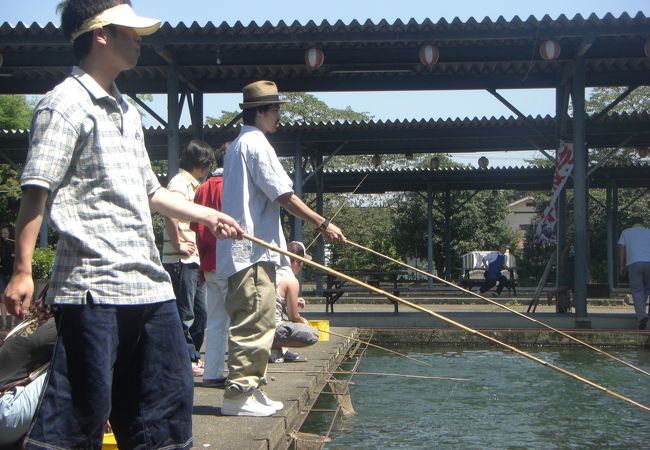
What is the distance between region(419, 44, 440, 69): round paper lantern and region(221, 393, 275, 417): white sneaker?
6.92m

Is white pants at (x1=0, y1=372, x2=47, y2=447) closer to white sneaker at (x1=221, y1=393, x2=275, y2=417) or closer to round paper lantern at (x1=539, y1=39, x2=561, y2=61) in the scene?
white sneaker at (x1=221, y1=393, x2=275, y2=417)

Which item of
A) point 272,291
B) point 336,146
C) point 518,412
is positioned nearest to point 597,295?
point 336,146

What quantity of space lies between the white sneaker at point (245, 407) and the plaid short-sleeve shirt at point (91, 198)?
5.64ft

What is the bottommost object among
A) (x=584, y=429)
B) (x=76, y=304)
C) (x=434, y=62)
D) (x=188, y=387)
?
(x=584, y=429)

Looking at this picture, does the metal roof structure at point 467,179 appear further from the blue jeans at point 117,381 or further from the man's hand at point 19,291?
the man's hand at point 19,291

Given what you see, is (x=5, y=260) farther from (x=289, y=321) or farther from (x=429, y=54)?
(x=289, y=321)

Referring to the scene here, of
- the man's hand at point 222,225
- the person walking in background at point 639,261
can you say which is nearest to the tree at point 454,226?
the person walking in background at point 639,261

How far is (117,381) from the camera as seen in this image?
8.47 ft

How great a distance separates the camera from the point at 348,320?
11.2m

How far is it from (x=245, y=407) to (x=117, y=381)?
5.50 feet

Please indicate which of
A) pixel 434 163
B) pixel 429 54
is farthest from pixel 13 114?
pixel 429 54

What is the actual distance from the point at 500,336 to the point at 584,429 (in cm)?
423

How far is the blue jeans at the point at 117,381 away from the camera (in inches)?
93.7

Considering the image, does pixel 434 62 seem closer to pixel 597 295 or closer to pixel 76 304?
pixel 76 304
